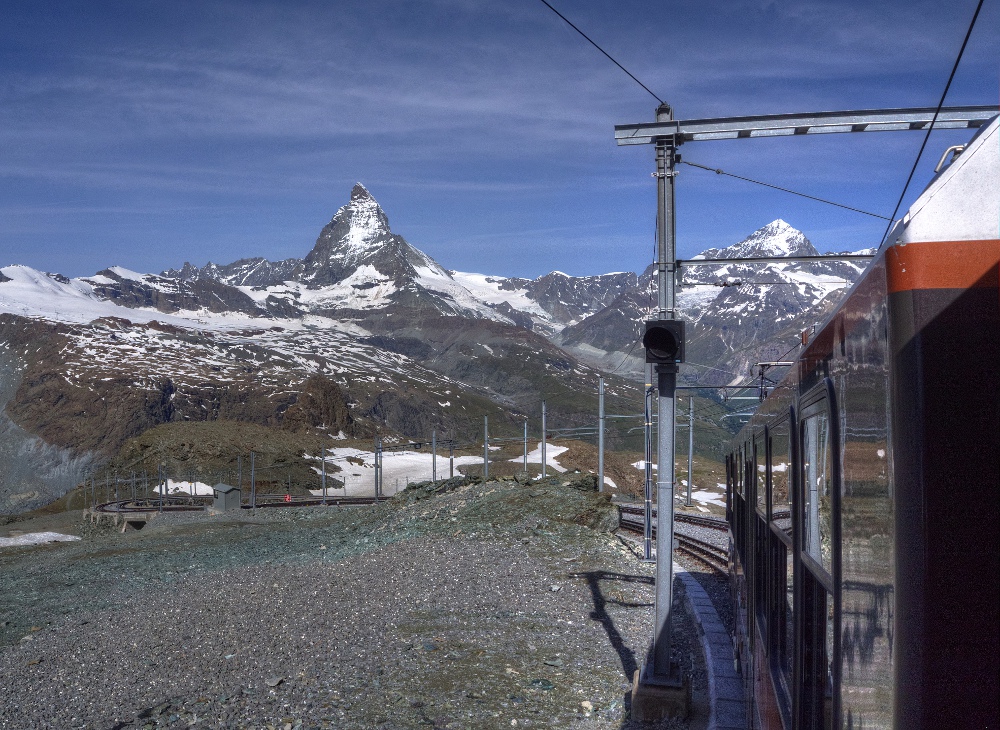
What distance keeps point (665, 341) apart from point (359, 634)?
828cm

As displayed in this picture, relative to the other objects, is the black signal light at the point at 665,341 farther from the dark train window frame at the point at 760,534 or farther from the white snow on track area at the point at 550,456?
the white snow on track area at the point at 550,456

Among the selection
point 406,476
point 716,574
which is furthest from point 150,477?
point 716,574

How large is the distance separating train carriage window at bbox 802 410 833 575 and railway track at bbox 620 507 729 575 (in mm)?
19240

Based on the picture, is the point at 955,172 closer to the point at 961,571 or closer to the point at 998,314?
the point at 998,314

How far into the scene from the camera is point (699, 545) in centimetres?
2675

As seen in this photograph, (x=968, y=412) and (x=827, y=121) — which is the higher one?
(x=827, y=121)

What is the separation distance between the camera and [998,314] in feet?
6.86

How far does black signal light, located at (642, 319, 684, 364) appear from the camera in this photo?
33.1ft

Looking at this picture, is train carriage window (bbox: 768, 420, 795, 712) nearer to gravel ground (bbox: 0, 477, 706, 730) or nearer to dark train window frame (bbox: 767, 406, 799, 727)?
dark train window frame (bbox: 767, 406, 799, 727)

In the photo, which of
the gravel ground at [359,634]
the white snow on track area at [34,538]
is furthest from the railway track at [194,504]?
the gravel ground at [359,634]

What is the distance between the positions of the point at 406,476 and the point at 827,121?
70.6 m

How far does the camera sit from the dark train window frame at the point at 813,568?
2.78 meters

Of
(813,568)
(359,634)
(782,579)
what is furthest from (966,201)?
(359,634)

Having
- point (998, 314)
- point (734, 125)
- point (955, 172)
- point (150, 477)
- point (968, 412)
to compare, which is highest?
point (734, 125)
